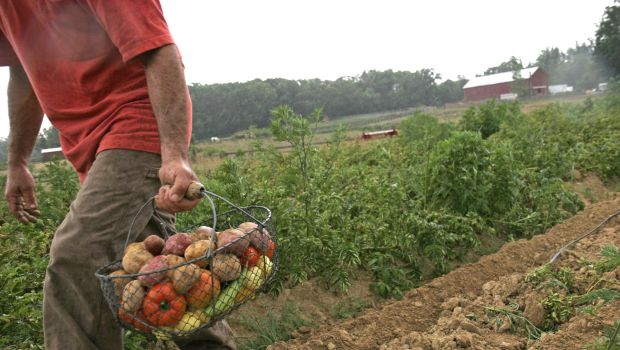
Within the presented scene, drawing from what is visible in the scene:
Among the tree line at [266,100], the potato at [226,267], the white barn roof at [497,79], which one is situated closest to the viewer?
the potato at [226,267]

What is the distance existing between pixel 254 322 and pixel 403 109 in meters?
48.0

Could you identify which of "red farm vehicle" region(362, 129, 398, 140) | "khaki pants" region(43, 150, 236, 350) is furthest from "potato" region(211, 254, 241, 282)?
"red farm vehicle" region(362, 129, 398, 140)

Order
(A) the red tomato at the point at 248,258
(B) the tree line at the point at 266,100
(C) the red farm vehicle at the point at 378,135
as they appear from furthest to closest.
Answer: (B) the tree line at the point at 266,100
(C) the red farm vehicle at the point at 378,135
(A) the red tomato at the point at 248,258

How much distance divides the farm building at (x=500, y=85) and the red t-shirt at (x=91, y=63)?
62651 mm

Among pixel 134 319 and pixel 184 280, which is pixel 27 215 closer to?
pixel 134 319

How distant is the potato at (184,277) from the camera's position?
6.51ft

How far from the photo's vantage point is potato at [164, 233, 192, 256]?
7.06 feet

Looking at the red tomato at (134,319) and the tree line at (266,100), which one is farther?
the tree line at (266,100)

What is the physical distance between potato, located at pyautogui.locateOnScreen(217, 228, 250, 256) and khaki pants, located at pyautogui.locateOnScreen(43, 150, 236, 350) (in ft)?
1.54

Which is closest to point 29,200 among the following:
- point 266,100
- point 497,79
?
point 266,100

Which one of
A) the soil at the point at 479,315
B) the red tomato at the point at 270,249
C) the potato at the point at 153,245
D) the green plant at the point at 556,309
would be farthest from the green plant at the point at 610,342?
the potato at the point at 153,245

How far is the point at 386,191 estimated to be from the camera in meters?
5.02

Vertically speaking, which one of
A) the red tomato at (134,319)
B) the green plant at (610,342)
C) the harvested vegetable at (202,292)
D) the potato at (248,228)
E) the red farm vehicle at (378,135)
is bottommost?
the red farm vehicle at (378,135)

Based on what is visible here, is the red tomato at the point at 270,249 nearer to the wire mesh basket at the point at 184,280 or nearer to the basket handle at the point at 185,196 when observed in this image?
the wire mesh basket at the point at 184,280
